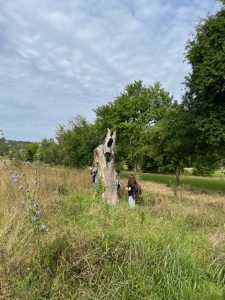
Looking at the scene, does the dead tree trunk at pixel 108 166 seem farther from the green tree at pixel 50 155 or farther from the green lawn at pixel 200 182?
the green lawn at pixel 200 182

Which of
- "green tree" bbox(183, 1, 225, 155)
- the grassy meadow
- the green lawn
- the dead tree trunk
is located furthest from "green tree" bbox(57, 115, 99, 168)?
the grassy meadow

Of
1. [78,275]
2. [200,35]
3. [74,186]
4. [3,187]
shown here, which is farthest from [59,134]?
[78,275]

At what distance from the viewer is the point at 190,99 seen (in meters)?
23.2

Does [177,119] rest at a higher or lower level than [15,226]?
higher

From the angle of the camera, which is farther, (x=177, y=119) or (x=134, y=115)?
(x=134, y=115)

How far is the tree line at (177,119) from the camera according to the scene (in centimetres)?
1988

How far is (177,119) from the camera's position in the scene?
23500mm

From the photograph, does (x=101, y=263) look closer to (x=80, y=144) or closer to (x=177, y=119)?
(x=177, y=119)

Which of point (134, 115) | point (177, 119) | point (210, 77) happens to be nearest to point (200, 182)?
point (134, 115)

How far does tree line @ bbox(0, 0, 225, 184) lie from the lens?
19.9 metres

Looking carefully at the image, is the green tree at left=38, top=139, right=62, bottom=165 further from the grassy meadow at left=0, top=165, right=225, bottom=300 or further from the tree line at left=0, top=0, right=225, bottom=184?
the grassy meadow at left=0, top=165, right=225, bottom=300

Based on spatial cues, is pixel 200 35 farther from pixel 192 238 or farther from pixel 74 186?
pixel 192 238

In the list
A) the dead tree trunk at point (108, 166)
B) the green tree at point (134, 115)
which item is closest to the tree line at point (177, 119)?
the green tree at point (134, 115)

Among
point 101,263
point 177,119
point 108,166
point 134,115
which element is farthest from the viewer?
point 134,115
